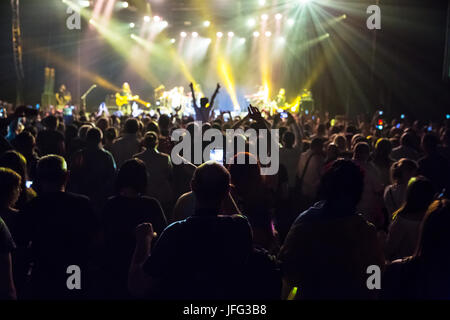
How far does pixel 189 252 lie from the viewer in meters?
2.51

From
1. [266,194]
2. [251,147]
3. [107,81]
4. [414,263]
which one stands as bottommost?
[414,263]

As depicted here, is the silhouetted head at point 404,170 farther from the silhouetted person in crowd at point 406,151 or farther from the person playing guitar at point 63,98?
the person playing guitar at point 63,98

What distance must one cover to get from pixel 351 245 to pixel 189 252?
0.87m

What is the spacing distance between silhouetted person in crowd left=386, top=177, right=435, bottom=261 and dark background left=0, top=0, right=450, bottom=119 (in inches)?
360

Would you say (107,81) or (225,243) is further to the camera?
(107,81)

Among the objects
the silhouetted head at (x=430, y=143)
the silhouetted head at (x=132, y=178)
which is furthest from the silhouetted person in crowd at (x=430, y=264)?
the silhouetted head at (x=430, y=143)

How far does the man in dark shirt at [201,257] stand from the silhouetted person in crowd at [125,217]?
1.11 metres

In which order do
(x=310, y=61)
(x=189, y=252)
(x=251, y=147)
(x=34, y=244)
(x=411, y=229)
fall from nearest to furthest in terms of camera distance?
(x=189, y=252), (x=34, y=244), (x=411, y=229), (x=251, y=147), (x=310, y=61)

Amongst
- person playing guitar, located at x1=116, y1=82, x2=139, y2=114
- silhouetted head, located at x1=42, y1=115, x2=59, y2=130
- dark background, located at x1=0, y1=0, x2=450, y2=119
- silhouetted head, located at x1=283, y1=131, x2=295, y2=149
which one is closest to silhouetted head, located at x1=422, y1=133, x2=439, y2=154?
silhouetted head, located at x1=283, y1=131, x2=295, y2=149

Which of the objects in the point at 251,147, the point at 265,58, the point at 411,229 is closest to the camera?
the point at 411,229

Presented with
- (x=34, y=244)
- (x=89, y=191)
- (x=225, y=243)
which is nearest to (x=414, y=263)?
(x=225, y=243)

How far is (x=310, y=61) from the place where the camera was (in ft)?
84.6
